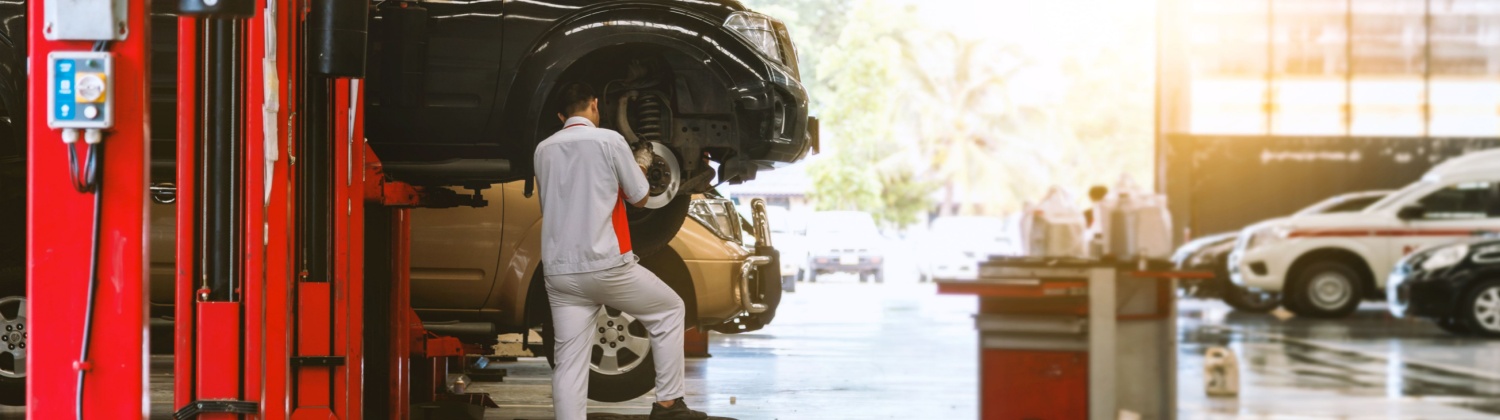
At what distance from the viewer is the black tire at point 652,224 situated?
21.5 ft

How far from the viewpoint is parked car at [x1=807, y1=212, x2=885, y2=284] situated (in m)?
23.6

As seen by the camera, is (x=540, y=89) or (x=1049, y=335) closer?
(x=1049, y=335)

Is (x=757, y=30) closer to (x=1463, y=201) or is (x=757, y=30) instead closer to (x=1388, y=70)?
(x=1463, y=201)

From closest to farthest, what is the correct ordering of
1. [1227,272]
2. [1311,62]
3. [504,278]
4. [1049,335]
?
[1049,335] < [504,278] < [1227,272] < [1311,62]

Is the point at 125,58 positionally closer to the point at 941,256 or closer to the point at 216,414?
the point at 216,414

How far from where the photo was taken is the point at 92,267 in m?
3.33

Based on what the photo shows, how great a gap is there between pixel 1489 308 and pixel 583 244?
11.2 m

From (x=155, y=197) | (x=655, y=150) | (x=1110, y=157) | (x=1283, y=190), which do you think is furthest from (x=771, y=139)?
(x=1110, y=157)

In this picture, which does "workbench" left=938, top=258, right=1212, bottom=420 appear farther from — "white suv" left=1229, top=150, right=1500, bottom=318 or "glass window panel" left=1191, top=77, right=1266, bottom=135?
"glass window panel" left=1191, top=77, right=1266, bottom=135

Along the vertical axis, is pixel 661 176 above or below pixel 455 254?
above

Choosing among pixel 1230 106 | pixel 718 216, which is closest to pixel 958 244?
pixel 1230 106

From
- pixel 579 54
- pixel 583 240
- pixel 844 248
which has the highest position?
pixel 579 54

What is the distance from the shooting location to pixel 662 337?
5543 millimetres

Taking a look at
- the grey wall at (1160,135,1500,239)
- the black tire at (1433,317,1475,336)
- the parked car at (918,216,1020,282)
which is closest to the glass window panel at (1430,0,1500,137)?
the grey wall at (1160,135,1500,239)
